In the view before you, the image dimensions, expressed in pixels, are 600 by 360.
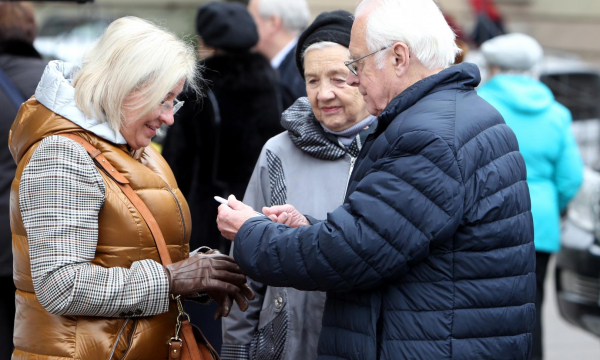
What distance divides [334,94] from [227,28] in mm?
1571

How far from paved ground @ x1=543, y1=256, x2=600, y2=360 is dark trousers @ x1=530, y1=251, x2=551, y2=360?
3.79 ft

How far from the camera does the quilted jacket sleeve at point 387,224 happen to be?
7.34ft

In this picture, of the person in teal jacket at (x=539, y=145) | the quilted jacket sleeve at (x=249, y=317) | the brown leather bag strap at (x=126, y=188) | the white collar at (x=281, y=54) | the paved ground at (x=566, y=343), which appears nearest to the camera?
the brown leather bag strap at (x=126, y=188)

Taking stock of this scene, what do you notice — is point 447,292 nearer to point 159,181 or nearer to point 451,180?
point 451,180

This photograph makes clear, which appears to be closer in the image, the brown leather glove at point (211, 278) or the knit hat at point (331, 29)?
the brown leather glove at point (211, 278)

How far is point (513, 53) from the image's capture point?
5.22 meters

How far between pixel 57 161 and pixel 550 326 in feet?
19.1

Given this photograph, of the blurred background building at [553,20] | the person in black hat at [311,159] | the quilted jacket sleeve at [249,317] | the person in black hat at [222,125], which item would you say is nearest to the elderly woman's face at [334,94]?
the person in black hat at [311,159]

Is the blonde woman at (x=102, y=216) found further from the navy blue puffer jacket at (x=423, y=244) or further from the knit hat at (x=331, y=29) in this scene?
the knit hat at (x=331, y=29)

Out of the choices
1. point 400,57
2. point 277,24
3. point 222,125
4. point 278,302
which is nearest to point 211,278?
point 278,302

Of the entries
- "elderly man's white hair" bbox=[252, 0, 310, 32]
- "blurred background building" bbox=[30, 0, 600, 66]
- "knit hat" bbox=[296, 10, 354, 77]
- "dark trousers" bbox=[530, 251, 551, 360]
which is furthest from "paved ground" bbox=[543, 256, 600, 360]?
A: "blurred background building" bbox=[30, 0, 600, 66]

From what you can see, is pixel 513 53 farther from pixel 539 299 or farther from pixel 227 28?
pixel 227 28

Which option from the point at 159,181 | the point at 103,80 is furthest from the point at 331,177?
the point at 103,80

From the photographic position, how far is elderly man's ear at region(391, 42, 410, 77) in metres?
2.46
